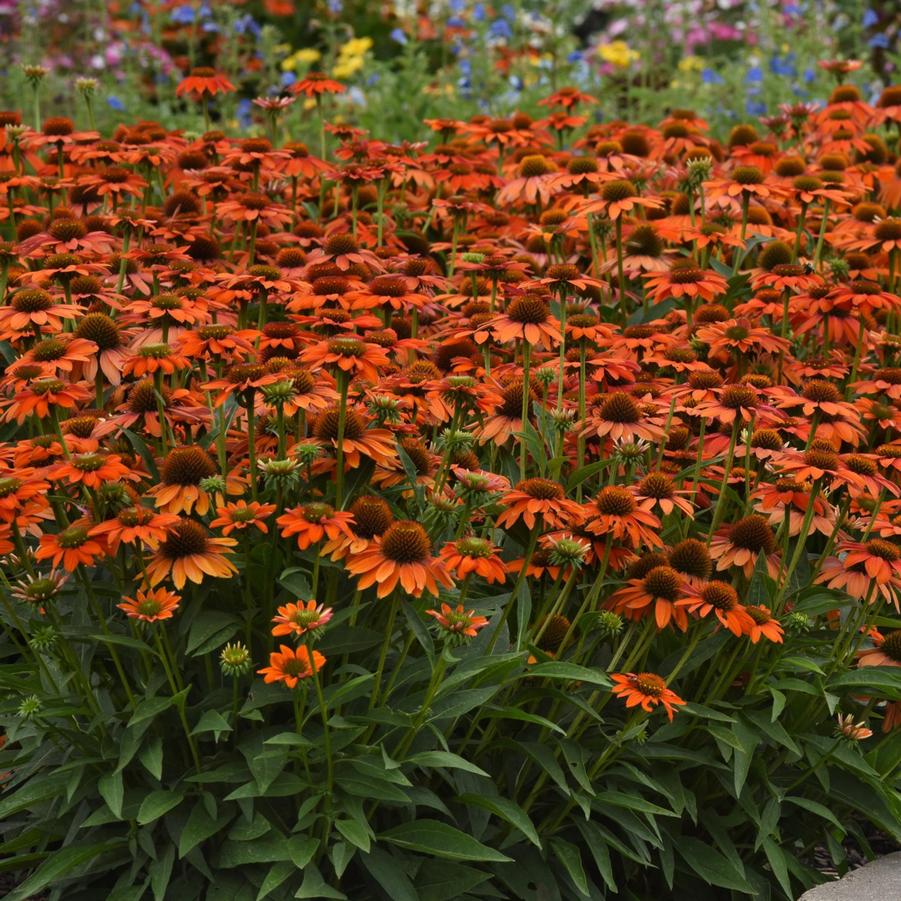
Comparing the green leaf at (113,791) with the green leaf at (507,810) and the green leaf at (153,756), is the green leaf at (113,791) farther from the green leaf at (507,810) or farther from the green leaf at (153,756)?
the green leaf at (507,810)

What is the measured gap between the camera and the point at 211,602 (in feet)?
8.61

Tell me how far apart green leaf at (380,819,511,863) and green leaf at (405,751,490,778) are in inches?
5.6

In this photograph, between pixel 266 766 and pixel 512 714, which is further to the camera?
pixel 512 714

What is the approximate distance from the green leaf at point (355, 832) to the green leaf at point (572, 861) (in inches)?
17.3

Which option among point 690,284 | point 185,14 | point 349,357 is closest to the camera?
point 349,357

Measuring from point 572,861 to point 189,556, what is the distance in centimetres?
99

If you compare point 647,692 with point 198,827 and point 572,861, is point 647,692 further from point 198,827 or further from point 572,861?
point 198,827

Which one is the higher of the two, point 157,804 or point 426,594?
point 426,594

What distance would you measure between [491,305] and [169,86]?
22.9 ft

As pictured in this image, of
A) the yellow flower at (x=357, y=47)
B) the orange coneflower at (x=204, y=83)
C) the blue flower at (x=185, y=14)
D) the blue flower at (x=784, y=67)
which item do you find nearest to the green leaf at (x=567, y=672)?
the orange coneflower at (x=204, y=83)

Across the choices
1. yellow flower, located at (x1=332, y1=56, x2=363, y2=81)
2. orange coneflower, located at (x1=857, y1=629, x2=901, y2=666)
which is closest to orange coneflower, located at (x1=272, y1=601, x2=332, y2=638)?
orange coneflower, located at (x1=857, y1=629, x2=901, y2=666)

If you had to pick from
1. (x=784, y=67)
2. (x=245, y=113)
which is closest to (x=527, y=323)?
(x=784, y=67)

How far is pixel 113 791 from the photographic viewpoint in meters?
2.36

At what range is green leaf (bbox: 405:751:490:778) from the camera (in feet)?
7.66
